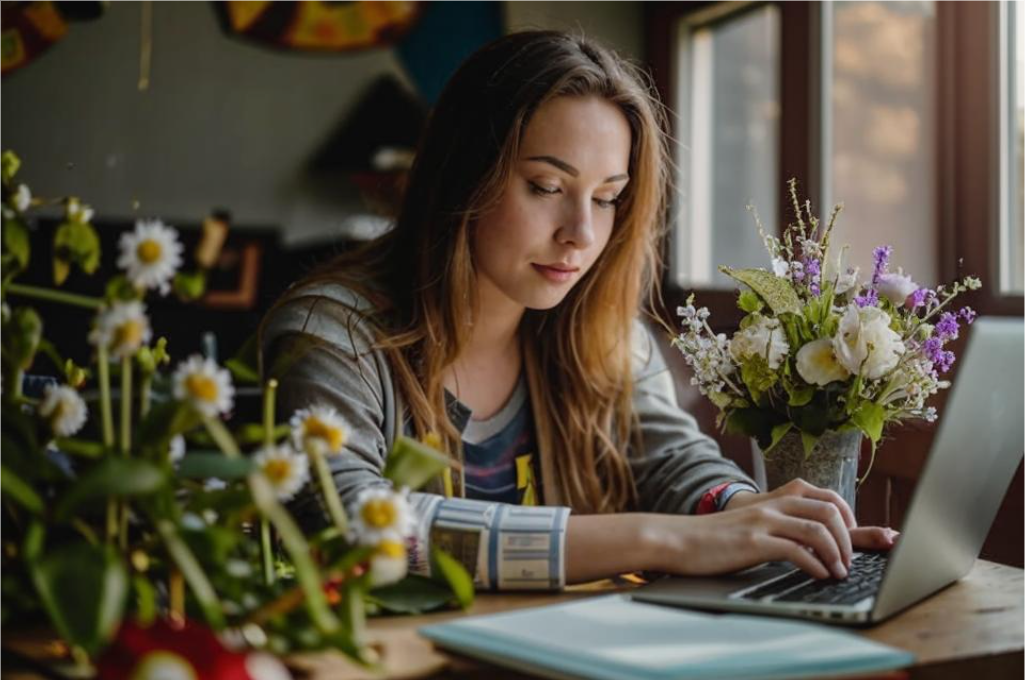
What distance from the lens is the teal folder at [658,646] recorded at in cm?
71

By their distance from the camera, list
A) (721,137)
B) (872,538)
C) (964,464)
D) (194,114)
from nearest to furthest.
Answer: (964,464), (872,538), (721,137), (194,114)

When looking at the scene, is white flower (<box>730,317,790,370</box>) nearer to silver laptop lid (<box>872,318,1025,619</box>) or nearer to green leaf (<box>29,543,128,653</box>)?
silver laptop lid (<box>872,318,1025,619</box>)

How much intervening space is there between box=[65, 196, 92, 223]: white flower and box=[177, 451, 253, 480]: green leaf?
18cm

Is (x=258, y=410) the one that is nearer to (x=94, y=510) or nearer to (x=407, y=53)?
(x=94, y=510)

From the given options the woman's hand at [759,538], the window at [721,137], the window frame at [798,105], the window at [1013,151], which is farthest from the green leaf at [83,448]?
the window at [721,137]

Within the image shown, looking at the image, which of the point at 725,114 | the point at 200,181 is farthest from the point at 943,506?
the point at 200,181

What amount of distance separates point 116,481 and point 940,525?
66 cm

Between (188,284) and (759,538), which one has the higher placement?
(188,284)

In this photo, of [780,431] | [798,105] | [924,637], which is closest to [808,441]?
[780,431]

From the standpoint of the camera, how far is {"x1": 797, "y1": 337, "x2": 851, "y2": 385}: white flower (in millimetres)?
1165

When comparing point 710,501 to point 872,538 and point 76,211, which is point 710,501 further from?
point 76,211

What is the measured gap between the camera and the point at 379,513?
732 millimetres

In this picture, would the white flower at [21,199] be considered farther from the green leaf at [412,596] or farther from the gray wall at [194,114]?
the gray wall at [194,114]

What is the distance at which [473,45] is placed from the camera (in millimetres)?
4840
